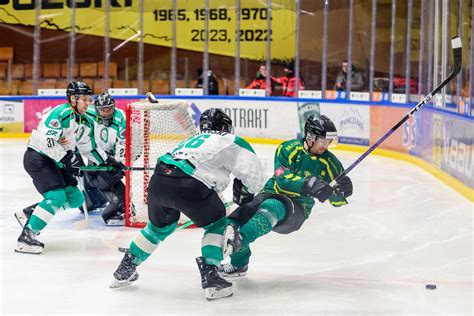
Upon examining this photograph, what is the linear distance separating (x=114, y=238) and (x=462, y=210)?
9.22ft

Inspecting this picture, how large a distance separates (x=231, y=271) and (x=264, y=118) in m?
8.27

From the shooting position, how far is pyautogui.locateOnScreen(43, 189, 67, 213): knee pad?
17.4 feet

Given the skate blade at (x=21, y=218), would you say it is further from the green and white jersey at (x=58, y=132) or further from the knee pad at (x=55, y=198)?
the knee pad at (x=55, y=198)

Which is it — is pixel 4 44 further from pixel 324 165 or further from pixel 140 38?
pixel 324 165

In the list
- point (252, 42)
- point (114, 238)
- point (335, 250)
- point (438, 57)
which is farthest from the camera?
point (252, 42)

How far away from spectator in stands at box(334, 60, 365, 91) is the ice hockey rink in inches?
201

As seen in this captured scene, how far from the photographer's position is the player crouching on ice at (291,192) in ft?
14.0

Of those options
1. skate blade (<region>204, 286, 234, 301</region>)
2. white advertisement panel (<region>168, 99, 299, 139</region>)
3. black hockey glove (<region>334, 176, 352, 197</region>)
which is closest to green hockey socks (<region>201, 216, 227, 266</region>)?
skate blade (<region>204, 286, 234, 301</region>)

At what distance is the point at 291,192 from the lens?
439 centimetres

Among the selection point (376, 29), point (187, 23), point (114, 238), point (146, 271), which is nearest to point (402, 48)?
point (376, 29)

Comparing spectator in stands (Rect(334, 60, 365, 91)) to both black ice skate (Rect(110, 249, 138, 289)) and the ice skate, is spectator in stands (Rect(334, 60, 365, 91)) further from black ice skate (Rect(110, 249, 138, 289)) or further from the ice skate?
black ice skate (Rect(110, 249, 138, 289))

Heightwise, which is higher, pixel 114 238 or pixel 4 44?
pixel 4 44

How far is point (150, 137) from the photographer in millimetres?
6453

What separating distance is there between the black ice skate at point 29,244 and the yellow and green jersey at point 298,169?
4.94 feet
